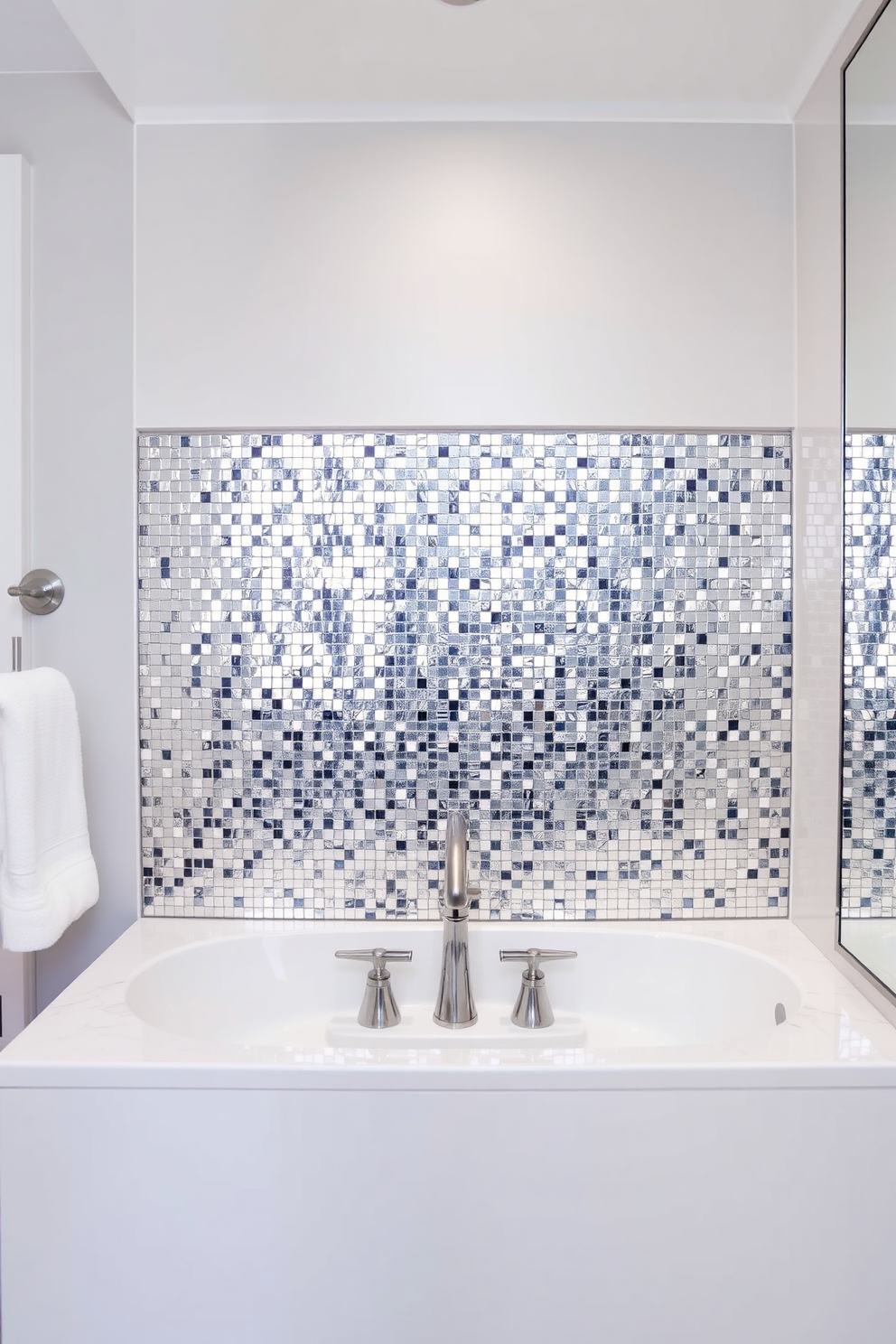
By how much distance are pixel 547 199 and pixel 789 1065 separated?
60.2 inches

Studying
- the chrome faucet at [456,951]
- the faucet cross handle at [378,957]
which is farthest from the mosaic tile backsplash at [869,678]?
the faucet cross handle at [378,957]

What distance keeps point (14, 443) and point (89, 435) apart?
0.46 ft

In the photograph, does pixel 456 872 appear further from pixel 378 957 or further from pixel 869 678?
pixel 869 678

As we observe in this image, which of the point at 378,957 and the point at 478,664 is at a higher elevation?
the point at 478,664

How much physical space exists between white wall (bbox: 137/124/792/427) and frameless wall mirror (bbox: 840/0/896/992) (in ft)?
0.81

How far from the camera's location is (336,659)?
1599 millimetres

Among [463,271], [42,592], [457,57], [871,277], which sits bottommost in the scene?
[42,592]

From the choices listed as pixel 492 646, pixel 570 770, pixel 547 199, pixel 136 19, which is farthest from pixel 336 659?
pixel 136 19

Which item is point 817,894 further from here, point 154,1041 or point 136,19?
point 136,19

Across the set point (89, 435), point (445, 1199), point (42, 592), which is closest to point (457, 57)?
point (89, 435)

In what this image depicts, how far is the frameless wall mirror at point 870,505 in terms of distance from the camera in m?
1.23

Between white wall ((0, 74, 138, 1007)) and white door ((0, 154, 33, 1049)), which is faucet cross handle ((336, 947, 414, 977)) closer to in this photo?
white wall ((0, 74, 138, 1007))

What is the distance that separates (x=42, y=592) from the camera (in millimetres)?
1586

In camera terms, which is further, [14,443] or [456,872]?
[14,443]
